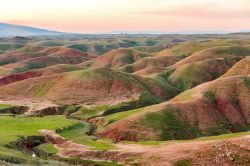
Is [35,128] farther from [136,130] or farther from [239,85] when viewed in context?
[239,85]

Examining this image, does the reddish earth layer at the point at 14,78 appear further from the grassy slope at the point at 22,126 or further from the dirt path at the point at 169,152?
the dirt path at the point at 169,152

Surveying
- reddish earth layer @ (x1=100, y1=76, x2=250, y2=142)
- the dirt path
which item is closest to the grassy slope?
the dirt path

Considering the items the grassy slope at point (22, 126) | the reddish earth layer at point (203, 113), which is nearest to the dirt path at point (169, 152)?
the grassy slope at point (22, 126)

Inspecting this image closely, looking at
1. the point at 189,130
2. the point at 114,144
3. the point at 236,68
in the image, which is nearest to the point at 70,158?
the point at 114,144

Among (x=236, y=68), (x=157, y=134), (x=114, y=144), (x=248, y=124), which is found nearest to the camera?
(x=114, y=144)

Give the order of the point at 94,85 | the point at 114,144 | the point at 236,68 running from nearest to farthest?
the point at 114,144, the point at 94,85, the point at 236,68

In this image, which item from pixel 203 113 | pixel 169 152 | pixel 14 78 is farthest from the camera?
pixel 14 78

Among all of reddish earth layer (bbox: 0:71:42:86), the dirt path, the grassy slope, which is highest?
the dirt path

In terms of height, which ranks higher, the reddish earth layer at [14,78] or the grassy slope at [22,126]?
the grassy slope at [22,126]

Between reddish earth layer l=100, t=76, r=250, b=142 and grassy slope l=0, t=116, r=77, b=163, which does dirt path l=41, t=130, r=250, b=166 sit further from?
reddish earth layer l=100, t=76, r=250, b=142

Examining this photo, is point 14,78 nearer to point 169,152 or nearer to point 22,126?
point 22,126

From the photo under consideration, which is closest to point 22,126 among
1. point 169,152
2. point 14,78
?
point 169,152
